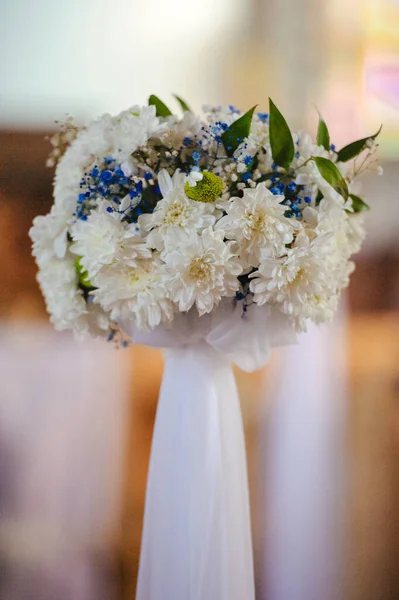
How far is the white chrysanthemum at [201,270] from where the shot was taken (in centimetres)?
77

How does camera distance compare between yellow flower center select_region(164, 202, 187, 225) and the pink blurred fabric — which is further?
the pink blurred fabric

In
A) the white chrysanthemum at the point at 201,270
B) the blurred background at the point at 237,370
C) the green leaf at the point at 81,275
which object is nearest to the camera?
the white chrysanthemum at the point at 201,270

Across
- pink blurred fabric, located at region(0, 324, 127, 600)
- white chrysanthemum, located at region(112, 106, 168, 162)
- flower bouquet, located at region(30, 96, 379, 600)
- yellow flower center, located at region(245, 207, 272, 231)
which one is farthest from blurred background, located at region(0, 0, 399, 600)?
yellow flower center, located at region(245, 207, 272, 231)

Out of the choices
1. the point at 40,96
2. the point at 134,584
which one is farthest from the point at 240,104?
the point at 134,584

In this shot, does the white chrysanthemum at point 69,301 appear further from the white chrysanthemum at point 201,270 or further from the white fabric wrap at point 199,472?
the white chrysanthemum at point 201,270

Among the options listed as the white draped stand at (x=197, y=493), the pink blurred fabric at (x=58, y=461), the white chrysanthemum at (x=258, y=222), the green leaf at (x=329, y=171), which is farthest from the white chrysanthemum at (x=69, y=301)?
the pink blurred fabric at (x=58, y=461)

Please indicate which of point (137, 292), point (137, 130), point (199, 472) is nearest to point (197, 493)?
point (199, 472)

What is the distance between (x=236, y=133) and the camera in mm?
867

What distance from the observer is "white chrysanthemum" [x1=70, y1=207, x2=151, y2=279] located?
81cm

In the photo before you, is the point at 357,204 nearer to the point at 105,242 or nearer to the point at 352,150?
the point at 352,150

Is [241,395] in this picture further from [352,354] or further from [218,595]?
[218,595]

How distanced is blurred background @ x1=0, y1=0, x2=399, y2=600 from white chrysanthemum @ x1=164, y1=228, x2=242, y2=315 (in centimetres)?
72

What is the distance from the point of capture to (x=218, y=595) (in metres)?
0.96

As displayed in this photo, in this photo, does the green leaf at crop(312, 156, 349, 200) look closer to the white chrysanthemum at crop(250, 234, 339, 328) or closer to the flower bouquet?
the flower bouquet
